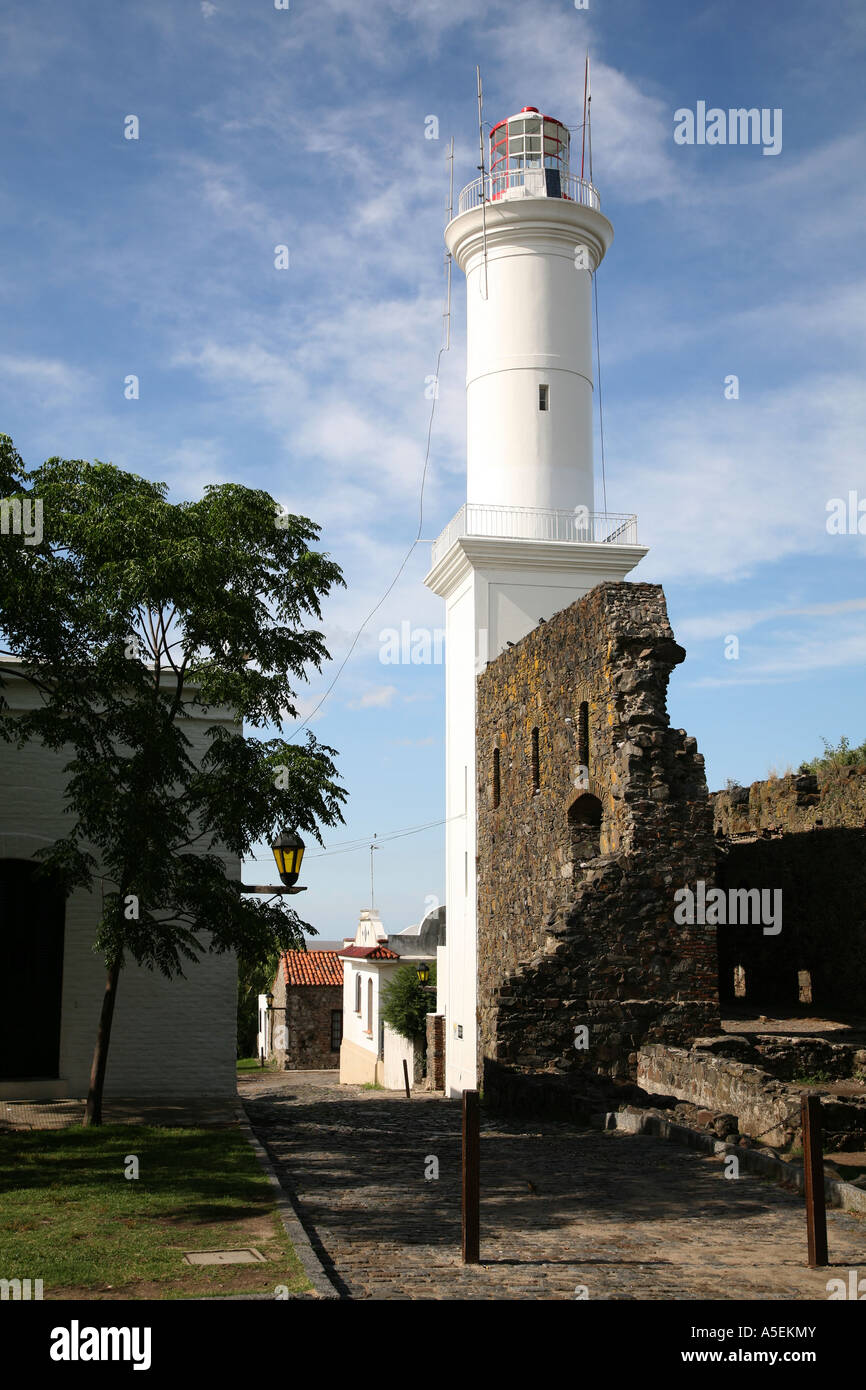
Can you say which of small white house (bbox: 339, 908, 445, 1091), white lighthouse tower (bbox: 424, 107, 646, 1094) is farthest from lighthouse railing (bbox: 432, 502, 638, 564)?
small white house (bbox: 339, 908, 445, 1091)

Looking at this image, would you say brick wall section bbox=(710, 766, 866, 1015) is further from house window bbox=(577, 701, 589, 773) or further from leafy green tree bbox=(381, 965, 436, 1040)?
leafy green tree bbox=(381, 965, 436, 1040)

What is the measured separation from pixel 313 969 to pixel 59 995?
30.4 meters

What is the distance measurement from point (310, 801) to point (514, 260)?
17946 millimetres

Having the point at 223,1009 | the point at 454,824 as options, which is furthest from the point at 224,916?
the point at 454,824

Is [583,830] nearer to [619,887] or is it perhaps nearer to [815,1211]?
[619,887]

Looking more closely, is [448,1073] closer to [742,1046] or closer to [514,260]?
[742,1046]

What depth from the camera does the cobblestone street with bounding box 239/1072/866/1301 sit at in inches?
248

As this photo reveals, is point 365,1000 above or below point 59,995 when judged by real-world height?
below

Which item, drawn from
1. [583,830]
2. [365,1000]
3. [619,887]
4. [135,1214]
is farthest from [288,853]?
[365,1000]

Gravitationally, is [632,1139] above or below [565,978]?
below

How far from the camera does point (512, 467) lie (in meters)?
25.4

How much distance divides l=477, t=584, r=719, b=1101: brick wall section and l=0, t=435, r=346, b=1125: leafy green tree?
3842 millimetres
